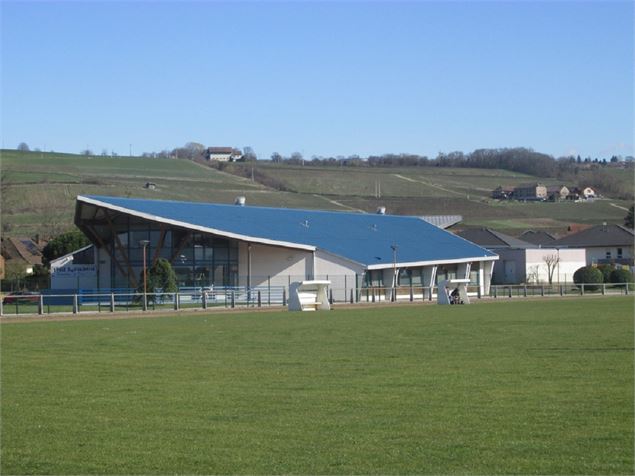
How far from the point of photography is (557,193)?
526 feet

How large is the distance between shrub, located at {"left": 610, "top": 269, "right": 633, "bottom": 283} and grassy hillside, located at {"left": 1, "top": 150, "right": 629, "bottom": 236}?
1670 inches

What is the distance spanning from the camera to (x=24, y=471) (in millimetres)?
9336

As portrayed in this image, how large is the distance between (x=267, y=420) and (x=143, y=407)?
1.78 metres

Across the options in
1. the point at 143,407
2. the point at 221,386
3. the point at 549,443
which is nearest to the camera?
the point at 549,443

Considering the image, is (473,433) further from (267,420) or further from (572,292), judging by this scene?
(572,292)

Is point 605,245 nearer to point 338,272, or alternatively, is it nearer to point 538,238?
point 538,238

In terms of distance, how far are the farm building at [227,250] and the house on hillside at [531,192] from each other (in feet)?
290

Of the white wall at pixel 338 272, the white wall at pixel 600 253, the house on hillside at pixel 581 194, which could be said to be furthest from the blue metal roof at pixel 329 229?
the house on hillside at pixel 581 194

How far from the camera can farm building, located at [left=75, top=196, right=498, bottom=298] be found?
196 ft

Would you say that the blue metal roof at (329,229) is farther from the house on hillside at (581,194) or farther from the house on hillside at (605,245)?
the house on hillside at (581,194)

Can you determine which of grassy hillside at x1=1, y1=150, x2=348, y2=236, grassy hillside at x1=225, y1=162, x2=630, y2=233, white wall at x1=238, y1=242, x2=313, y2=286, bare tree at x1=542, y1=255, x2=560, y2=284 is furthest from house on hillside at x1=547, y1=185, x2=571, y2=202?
white wall at x1=238, y1=242, x2=313, y2=286

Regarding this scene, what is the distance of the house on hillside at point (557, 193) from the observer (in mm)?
159125

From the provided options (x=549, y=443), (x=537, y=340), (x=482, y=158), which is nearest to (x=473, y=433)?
(x=549, y=443)

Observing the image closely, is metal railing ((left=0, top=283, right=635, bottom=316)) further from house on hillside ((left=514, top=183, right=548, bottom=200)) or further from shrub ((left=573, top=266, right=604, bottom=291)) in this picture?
house on hillside ((left=514, top=183, right=548, bottom=200))
